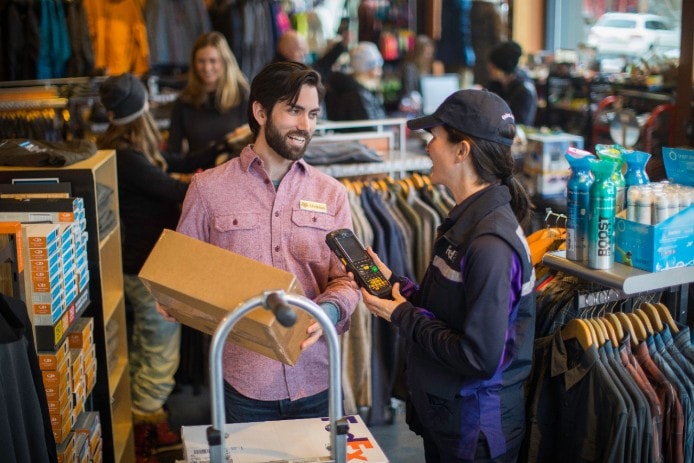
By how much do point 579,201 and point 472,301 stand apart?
1.93 ft

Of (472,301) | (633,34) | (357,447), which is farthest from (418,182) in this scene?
(633,34)

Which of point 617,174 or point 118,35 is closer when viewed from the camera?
point 617,174

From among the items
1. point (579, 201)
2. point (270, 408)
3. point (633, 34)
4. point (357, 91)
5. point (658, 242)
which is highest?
point (633, 34)

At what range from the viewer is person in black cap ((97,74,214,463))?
4090 mm

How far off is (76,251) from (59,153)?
1.29ft

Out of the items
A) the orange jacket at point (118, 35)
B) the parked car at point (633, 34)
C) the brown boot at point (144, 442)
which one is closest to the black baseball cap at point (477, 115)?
the brown boot at point (144, 442)

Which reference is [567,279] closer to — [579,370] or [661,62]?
[579,370]

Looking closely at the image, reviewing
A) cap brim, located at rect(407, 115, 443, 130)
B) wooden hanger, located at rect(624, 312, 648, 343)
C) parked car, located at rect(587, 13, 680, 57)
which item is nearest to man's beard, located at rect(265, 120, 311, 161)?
cap brim, located at rect(407, 115, 443, 130)

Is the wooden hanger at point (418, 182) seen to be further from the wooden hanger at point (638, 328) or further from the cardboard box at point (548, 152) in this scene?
the wooden hanger at point (638, 328)

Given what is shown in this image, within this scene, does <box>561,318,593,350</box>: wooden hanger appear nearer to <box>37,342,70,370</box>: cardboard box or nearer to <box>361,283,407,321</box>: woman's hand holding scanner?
<box>361,283,407,321</box>: woman's hand holding scanner

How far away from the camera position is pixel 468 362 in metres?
2.15

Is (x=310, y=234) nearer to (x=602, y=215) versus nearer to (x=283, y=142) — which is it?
(x=283, y=142)

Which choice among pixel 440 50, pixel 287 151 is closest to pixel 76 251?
pixel 287 151

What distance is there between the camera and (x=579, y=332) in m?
2.62
